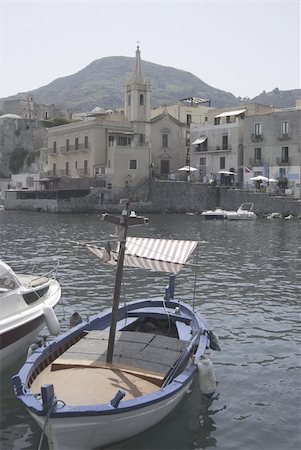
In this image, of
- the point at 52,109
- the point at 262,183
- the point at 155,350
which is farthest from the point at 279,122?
the point at 52,109

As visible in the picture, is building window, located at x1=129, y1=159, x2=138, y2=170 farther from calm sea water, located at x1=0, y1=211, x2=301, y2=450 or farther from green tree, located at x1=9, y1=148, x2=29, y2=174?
green tree, located at x1=9, y1=148, x2=29, y2=174

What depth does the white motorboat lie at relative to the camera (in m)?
10.3

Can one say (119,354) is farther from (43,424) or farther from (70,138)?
(70,138)

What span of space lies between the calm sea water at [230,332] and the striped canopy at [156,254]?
239 cm

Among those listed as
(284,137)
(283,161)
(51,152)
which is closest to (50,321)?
(283,161)

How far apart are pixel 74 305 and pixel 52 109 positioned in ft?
368

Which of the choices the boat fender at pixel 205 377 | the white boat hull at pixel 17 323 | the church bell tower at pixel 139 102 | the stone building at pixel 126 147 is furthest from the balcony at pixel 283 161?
the boat fender at pixel 205 377

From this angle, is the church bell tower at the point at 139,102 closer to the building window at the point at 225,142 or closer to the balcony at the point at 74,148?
the balcony at the point at 74,148

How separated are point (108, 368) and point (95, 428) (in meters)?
1.73

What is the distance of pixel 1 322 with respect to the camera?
33.8 ft

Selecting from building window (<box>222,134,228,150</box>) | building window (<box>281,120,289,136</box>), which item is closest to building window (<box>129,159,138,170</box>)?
building window (<box>222,134,228,150</box>)

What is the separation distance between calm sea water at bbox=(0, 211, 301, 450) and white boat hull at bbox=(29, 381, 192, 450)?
319 millimetres

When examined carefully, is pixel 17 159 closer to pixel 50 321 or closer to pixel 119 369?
pixel 50 321

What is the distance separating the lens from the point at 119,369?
885cm
